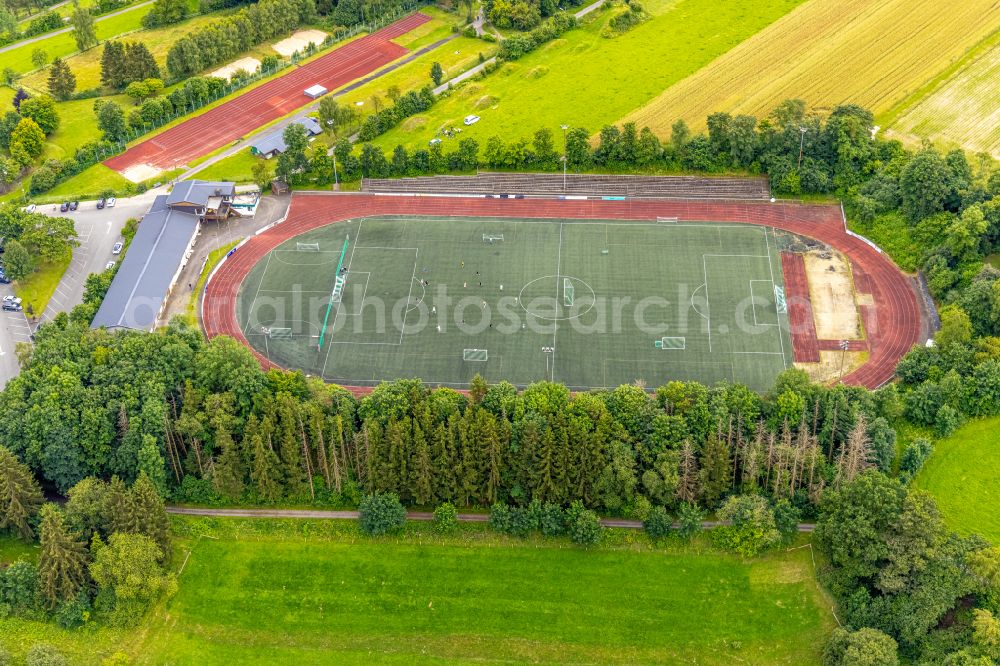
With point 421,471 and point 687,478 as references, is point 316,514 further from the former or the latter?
point 687,478

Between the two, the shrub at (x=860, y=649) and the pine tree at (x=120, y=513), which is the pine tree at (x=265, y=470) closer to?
the pine tree at (x=120, y=513)

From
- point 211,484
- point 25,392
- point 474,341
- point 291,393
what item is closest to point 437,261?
point 474,341

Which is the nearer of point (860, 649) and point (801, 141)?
point (860, 649)

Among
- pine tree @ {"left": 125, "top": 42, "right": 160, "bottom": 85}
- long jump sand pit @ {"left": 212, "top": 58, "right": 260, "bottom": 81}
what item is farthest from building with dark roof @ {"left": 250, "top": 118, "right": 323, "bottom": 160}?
pine tree @ {"left": 125, "top": 42, "right": 160, "bottom": 85}

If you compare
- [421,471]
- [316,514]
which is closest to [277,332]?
[316,514]

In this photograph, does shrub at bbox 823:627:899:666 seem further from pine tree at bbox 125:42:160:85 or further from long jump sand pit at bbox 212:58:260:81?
pine tree at bbox 125:42:160:85
